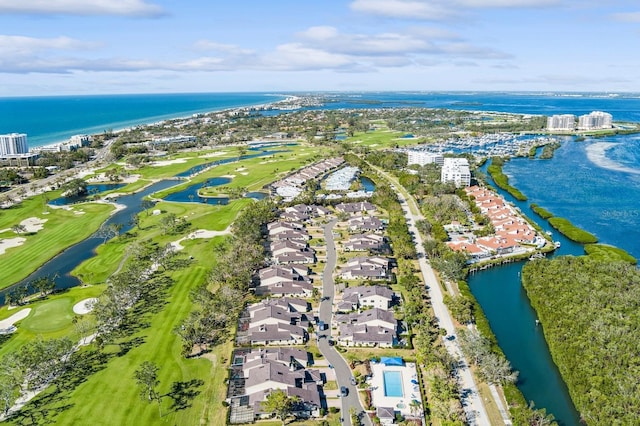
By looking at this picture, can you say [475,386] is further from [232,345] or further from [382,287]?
[232,345]

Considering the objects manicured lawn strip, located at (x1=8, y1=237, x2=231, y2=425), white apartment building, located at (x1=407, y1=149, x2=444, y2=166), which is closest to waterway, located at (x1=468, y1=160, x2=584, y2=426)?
manicured lawn strip, located at (x1=8, y1=237, x2=231, y2=425)

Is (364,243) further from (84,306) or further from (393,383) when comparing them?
(84,306)

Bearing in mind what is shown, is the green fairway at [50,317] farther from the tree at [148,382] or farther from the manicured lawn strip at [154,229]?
the tree at [148,382]

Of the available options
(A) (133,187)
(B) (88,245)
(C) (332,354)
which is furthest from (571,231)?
(A) (133,187)

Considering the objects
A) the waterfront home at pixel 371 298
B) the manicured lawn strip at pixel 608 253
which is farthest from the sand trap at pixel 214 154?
the manicured lawn strip at pixel 608 253

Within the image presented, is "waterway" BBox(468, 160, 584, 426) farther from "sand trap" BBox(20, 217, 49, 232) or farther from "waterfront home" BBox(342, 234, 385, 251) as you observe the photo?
"sand trap" BBox(20, 217, 49, 232)

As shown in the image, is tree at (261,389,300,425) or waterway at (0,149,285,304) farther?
waterway at (0,149,285,304)
